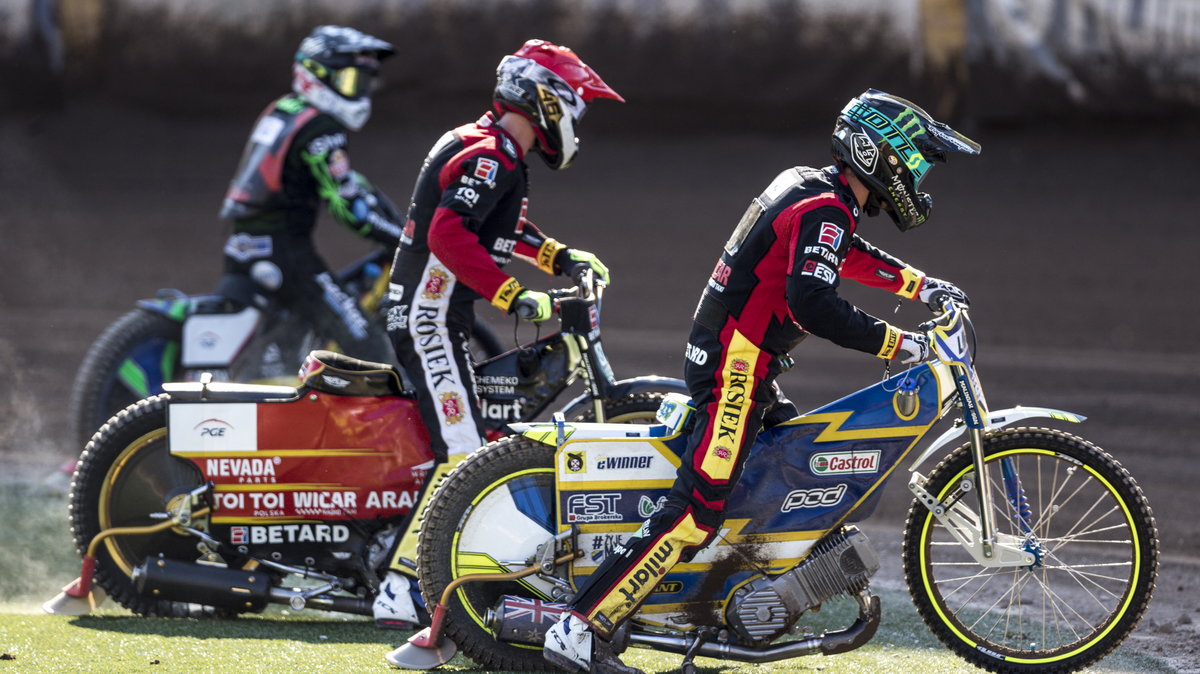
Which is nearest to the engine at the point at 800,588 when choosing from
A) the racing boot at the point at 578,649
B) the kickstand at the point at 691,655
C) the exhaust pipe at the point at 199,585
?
the kickstand at the point at 691,655

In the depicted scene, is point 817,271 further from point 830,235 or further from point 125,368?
point 125,368

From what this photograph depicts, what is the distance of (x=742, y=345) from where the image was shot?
4.62 metres

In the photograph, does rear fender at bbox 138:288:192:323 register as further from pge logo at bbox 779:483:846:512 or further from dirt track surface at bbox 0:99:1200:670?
pge logo at bbox 779:483:846:512

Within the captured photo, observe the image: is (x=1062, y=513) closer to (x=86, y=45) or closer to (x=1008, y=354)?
(x=1008, y=354)

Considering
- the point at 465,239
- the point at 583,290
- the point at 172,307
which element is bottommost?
the point at 172,307

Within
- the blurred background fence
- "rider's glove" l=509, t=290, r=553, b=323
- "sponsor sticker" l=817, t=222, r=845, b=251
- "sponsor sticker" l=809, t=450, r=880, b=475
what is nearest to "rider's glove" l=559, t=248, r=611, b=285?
"rider's glove" l=509, t=290, r=553, b=323

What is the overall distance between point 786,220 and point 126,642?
2.65m

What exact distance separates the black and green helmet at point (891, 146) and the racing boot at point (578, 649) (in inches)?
63.5

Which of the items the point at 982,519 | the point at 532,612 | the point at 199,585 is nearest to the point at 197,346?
the point at 199,585

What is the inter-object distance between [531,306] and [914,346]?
1.43 m

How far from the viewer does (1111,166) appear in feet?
48.1

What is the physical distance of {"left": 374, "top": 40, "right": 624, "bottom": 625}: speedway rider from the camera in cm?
535

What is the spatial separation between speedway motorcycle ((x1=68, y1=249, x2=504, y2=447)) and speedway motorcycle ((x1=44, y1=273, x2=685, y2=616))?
1786 mm

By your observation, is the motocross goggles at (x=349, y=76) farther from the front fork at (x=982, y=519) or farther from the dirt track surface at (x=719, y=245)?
the front fork at (x=982, y=519)
